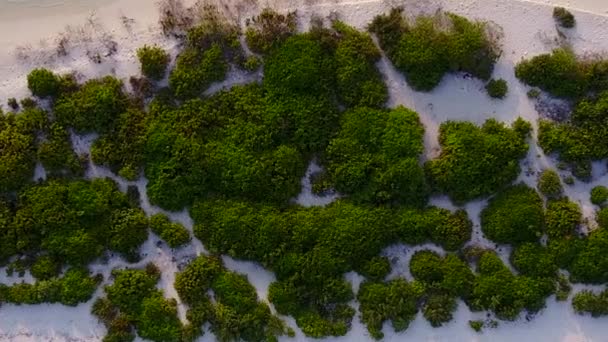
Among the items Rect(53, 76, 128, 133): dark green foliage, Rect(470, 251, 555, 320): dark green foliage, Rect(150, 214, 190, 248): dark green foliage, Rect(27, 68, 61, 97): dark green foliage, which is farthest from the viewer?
Rect(27, 68, 61, 97): dark green foliage

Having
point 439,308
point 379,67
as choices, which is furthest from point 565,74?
point 439,308

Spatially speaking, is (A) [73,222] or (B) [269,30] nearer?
(A) [73,222]

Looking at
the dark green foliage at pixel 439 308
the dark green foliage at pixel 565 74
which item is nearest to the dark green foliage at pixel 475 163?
the dark green foliage at pixel 565 74

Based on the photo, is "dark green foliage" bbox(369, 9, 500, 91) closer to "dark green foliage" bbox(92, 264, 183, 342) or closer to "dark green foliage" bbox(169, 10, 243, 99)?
"dark green foliage" bbox(169, 10, 243, 99)

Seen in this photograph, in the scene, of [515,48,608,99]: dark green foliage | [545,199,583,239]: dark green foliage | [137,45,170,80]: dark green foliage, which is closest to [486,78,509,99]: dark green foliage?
[515,48,608,99]: dark green foliage

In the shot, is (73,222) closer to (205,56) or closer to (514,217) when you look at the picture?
(205,56)
